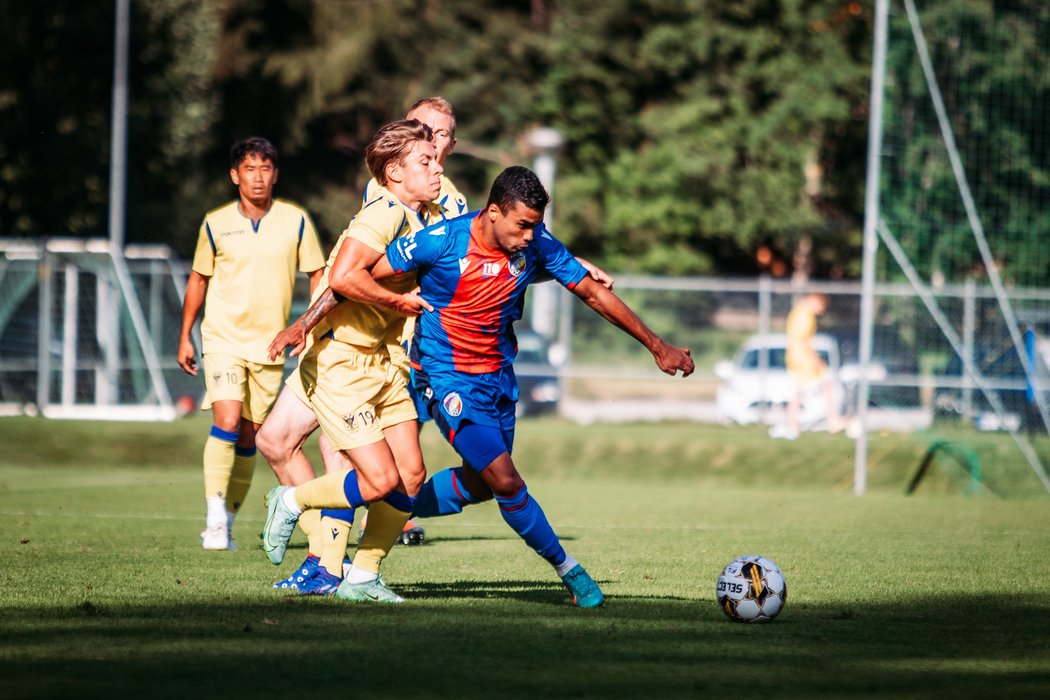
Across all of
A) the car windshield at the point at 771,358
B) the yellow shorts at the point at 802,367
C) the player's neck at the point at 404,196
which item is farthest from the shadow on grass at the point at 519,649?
the car windshield at the point at 771,358

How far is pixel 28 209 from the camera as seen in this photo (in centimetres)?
3394

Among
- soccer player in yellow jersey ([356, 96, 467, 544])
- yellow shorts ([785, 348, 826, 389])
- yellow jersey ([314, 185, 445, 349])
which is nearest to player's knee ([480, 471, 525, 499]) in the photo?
yellow jersey ([314, 185, 445, 349])

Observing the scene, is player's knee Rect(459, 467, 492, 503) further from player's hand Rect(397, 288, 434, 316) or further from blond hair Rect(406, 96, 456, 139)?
blond hair Rect(406, 96, 456, 139)

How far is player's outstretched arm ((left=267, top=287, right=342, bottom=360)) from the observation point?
6.59 meters

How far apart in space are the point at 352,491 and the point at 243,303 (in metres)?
2.68

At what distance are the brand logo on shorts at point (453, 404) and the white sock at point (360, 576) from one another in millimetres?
827

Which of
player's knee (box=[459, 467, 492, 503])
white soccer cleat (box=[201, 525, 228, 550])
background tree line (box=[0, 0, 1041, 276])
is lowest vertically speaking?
Result: white soccer cleat (box=[201, 525, 228, 550])

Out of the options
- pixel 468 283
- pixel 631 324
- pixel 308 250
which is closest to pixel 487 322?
pixel 468 283

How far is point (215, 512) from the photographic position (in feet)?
29.4

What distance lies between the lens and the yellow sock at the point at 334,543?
707 centimetres

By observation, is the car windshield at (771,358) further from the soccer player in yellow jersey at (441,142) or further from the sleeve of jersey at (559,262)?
the sleeve of jersey at (559,262)

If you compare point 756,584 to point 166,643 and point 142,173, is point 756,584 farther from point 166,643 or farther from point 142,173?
point 142,173

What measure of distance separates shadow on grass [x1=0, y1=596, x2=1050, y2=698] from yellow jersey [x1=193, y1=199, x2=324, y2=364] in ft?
8.81

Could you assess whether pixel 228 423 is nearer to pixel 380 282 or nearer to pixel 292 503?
pixel 292 503
